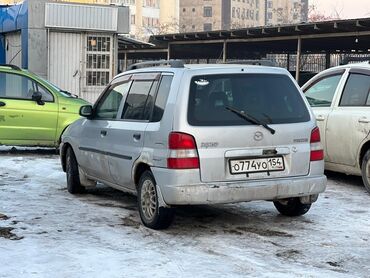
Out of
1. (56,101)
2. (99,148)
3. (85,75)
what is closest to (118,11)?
(85,75)

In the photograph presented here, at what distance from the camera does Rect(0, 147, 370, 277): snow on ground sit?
4762 millimetres

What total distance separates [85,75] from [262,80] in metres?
12.6

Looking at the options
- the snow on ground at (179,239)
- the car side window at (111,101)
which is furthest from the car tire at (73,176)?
the car side window at (111,101)

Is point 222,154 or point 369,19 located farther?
point 369,19

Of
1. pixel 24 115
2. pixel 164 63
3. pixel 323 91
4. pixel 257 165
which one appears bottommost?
pixel 257 165

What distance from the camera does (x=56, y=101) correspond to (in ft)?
38.5

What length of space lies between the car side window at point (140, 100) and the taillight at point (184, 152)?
2.25 ft

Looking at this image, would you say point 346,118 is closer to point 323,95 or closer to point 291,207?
point 323,95

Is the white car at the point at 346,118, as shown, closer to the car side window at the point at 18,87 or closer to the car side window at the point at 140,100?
the car side window at the point at 140,100

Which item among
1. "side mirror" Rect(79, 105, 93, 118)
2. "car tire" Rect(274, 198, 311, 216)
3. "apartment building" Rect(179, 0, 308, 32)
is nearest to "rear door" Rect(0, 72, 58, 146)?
"side mirror" Rect(79, 105, 93, 118)

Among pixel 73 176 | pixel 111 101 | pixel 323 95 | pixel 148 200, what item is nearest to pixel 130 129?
pixel 148 200

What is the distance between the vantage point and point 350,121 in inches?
322

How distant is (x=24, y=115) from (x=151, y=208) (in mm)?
6208

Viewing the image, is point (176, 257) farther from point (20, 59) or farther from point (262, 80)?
point (20, 59)
